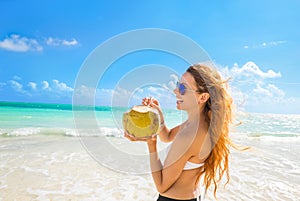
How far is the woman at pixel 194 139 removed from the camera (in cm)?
179

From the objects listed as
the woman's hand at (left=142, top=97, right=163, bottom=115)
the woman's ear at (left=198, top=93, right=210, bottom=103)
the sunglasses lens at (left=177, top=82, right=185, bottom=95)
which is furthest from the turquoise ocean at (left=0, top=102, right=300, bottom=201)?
the sunglasses lens at (left=177, top=82, right=185, bottom=95)

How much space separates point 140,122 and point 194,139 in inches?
16.1

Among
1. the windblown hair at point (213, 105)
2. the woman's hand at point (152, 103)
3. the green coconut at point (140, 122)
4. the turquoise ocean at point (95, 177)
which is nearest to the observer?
the green coconut at point (140, 122)

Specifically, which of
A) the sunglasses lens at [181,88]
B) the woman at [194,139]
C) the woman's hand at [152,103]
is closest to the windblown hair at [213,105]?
the woman at [194,139]

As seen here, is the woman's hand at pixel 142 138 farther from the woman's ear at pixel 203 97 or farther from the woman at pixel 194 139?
the woman's ear at pixel 203 97

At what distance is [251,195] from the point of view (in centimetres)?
445

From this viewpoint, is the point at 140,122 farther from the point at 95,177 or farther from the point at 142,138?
the point at 95,177

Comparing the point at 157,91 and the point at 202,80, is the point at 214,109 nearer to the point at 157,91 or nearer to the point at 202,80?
the point at 202,80

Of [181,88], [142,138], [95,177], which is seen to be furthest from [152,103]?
[95,177]

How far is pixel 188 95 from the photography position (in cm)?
194

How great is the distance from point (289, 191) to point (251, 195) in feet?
2.72

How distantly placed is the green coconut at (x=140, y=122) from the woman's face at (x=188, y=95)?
12.6 inches

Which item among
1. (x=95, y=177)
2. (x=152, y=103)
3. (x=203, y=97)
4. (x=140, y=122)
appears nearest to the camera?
(x=140, y=122)

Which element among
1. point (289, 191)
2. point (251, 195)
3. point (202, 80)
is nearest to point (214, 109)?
point (202, 80)
